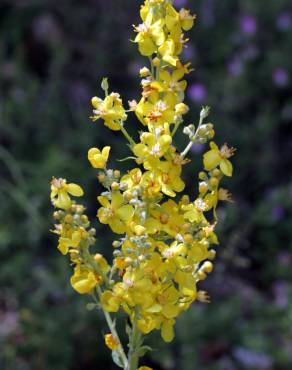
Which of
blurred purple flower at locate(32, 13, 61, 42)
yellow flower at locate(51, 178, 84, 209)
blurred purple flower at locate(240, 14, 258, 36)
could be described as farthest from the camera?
blurred purple flower at locate(32, 13, 61, 42)

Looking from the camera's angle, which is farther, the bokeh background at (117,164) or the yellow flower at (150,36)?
the bokeh background at (117,164)

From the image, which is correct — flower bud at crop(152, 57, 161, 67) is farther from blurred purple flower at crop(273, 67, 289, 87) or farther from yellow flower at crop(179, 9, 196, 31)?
blurred purple flower at crop(273, 67, 289, 87)

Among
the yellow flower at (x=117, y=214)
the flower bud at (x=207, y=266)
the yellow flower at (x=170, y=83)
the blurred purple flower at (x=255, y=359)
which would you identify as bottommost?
the flower bud at (x=207, y=266)

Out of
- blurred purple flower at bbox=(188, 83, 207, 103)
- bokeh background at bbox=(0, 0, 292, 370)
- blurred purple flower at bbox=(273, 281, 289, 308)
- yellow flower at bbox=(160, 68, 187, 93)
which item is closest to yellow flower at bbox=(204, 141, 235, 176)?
yellow flower at bbox=(160, 68, 187, 93)

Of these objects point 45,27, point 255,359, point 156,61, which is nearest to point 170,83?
point 156,61

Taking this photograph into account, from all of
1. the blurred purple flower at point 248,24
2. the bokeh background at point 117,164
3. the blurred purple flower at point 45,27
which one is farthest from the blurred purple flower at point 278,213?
the blurred purple flower at point 45,27

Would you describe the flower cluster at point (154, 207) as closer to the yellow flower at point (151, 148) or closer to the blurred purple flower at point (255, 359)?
the yellow flower at point (151, 148)

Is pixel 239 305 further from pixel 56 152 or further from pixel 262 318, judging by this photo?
pixel 56 152
